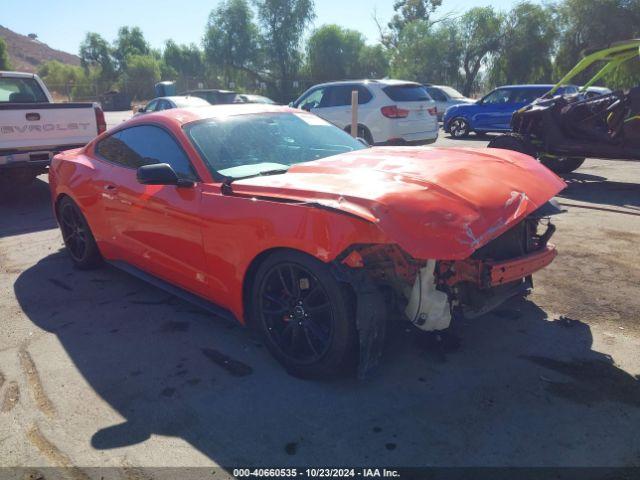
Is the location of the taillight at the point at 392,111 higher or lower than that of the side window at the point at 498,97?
lower

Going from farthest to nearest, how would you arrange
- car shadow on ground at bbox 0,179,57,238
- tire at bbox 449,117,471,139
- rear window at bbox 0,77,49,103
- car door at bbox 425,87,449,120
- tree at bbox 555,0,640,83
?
tree at bbox 555,0,640,83, car door at bbox 425,87,449,120, tire at bbox 449,117,471,139, rear window at bbox 0,77,49,103, car shadow on ground at bbox 0,179,57,238

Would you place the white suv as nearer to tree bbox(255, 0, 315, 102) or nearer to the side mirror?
the side mirror

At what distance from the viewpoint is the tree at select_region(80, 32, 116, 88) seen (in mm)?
63406

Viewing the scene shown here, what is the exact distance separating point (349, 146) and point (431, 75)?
3715 centimetres

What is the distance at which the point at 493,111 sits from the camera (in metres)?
16.4

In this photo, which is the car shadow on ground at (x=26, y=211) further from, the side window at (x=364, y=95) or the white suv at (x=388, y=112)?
the side window at (x=364, y=95)

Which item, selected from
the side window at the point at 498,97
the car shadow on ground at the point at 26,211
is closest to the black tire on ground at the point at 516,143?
the car shadow on ground at the point at 26,211

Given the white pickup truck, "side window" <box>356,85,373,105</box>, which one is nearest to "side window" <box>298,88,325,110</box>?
"side window" <box>356,85,373,105</box>

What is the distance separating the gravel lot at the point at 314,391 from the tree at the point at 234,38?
46506 mm

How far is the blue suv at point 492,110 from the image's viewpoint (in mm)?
15570

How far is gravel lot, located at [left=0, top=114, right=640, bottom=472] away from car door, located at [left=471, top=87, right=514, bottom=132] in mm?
12446

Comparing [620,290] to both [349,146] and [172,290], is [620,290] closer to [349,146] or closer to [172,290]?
[349,146]

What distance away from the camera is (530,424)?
2736 millimetres

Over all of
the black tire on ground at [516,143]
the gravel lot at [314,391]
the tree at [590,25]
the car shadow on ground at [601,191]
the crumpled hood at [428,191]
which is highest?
the tree at [590,25]
